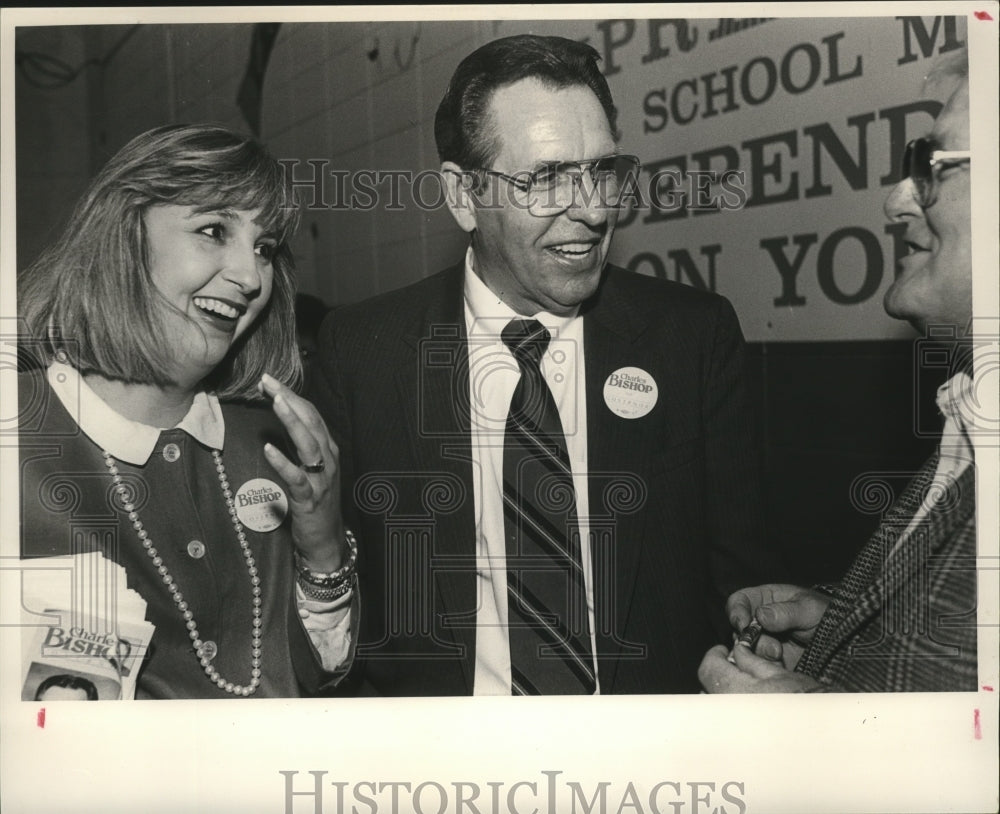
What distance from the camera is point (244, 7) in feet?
7.52

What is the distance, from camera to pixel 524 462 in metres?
2.27

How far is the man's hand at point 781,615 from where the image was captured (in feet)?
7.44

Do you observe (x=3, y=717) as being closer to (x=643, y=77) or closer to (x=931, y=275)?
(x=643, y=77)

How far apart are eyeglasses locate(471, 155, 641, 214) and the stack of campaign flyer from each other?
48.8 inches

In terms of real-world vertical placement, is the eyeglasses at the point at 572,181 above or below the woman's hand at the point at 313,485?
above

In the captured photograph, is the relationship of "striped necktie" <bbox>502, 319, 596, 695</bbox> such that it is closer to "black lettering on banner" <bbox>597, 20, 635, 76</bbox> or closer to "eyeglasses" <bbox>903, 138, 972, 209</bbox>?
"black lettering on banner" <bbox>597, 20, 635, 76</bbox>

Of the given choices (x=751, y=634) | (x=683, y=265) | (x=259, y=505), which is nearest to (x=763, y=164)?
(x=683, y=265)

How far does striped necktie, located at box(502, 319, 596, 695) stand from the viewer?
2.27 metres

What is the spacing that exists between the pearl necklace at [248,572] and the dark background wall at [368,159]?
1.61 ft

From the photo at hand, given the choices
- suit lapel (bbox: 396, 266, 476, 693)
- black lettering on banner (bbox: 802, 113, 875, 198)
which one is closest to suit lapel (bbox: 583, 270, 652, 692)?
suit lapel (bbox: 396, 266, 476, 693)

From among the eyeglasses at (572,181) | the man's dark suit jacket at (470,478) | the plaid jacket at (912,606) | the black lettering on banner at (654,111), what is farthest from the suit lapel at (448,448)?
the plaid jacket at (912,606)

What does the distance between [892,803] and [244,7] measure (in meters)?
2.32

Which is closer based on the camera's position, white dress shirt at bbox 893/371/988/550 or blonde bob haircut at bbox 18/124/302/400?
blonde bob haircut at bbox 18/124/302/400

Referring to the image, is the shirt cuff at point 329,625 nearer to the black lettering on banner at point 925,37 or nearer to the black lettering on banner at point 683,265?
the black lettering on banner at point 683,265
